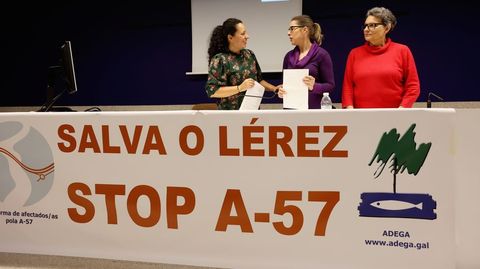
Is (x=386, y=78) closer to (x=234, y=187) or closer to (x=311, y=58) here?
(x=311, y=58)

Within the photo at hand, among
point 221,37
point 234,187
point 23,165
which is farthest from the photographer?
point 221,37

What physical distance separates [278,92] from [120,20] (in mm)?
3807

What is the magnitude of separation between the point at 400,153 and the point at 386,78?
3.61 ft

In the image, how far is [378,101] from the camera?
8.16 ft

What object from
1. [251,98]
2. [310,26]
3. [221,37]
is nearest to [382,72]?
[310,26]

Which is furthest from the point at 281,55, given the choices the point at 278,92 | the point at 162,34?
the point at 278,92

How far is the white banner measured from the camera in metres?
1.50

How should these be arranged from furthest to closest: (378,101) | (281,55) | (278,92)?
(281,55) → (378,101) → (278,92)

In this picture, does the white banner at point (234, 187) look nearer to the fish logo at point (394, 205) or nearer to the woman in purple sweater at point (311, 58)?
the fish logo at point (394, 205)

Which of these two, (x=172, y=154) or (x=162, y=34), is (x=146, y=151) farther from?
(x=162, y=34)

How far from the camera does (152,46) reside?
17.4ft

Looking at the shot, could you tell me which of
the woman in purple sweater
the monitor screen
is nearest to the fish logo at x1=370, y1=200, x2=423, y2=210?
the woman in purple sweater

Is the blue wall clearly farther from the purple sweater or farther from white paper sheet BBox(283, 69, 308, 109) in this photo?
white paper sheet BBox(283, 69, 308, 109)

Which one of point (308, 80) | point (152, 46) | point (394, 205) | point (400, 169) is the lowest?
point (394, 205)
